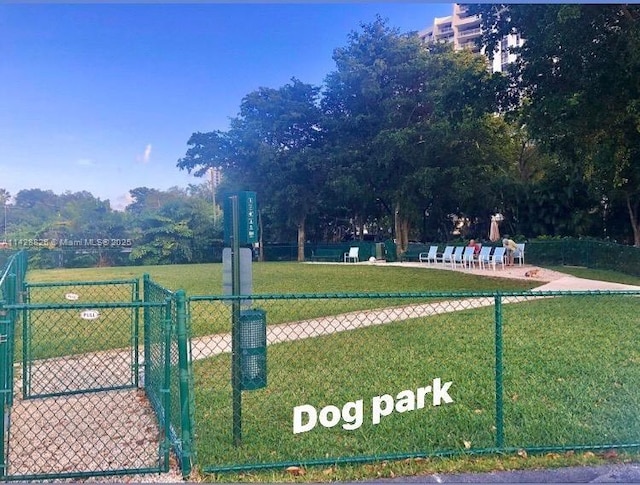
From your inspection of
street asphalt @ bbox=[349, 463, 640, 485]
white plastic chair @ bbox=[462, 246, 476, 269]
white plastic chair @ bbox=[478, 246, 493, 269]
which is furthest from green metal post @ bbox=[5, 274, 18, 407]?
white plastic chair @ bbox=[462, 246, 476, 269]

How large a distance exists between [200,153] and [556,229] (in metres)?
22.8

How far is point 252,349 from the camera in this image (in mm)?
4004

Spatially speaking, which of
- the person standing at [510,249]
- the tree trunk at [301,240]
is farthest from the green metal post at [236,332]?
the tree trunk at [301,240]

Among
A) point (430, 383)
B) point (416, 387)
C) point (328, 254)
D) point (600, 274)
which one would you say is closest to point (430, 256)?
point (600, 274)

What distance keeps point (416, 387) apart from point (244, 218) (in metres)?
2.56

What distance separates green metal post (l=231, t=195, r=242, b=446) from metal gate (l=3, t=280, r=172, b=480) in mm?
479

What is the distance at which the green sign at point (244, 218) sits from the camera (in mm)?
4059

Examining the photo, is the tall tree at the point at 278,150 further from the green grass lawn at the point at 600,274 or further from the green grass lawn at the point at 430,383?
the green grass lawn at the point at 430,383

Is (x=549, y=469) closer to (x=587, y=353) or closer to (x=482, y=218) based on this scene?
(x=587, y=353)

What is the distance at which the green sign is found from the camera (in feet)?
13.3

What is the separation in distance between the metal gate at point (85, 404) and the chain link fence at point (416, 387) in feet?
1.41

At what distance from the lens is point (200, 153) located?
36.8 metres

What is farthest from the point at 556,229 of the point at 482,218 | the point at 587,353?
the point at 587,353

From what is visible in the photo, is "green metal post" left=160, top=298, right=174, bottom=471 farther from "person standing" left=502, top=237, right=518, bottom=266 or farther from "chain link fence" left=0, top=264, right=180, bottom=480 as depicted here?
"person standing" left=502, top=237, right=518, bottom=266
